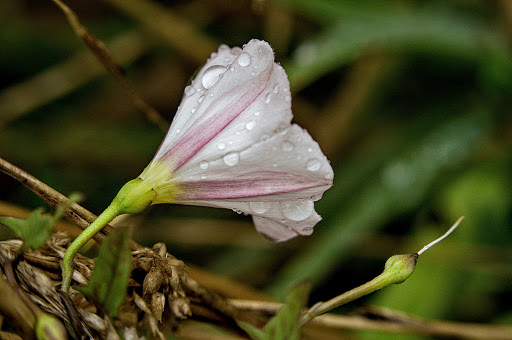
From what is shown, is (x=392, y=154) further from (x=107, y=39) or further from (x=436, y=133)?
(x=107, y=39)

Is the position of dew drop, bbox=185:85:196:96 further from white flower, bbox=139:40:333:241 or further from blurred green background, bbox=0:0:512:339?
blurred green background, bbox=0:0:512:339

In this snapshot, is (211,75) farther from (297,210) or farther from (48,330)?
(48,330)

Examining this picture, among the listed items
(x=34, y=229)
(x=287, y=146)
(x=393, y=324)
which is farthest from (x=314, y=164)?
(x=393, y=324)

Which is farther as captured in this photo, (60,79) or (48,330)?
(60,79)

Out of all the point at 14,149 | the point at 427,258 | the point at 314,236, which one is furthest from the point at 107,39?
the point at 427,258

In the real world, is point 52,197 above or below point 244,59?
below
